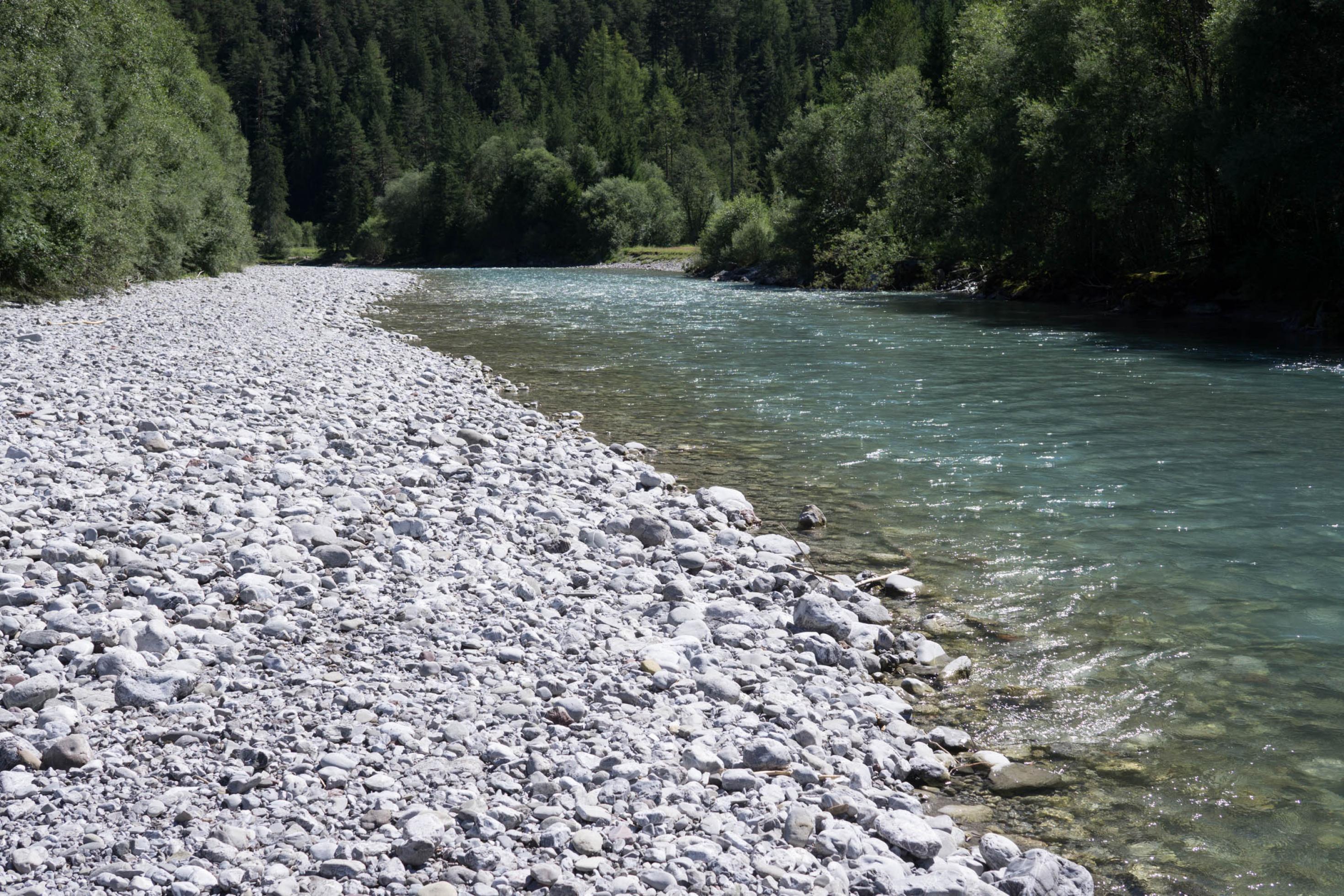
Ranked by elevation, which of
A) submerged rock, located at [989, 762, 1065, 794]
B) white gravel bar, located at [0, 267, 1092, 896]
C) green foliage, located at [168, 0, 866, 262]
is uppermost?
green foliage, located at [168, 0, 866, 262]

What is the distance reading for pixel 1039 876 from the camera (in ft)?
11.9

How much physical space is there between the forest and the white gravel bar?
1882 centimetres

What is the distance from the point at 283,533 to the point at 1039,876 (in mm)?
5118

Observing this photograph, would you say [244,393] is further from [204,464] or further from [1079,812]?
[1079,812]

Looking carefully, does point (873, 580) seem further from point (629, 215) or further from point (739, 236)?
point (629, 215)

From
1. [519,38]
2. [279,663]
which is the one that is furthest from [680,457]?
[519,38]

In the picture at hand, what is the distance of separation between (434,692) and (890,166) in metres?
44.3

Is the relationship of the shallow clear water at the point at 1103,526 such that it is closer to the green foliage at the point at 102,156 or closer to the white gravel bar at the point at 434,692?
the white gravel bar at the point at 434,692

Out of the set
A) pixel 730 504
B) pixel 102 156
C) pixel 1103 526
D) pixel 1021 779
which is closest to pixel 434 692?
pixel 1021 779

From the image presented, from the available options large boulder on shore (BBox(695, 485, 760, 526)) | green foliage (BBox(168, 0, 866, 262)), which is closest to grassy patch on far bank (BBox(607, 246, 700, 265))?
green foliage (BBox(168, 0, 866, 262))

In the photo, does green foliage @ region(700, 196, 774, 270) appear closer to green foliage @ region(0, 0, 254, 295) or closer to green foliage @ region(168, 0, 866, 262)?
green foliage @ region(0, 0, 254, 295)

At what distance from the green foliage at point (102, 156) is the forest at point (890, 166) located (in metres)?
0.11

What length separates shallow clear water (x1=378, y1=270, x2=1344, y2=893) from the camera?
14.2 ft

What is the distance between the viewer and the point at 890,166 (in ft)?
148
